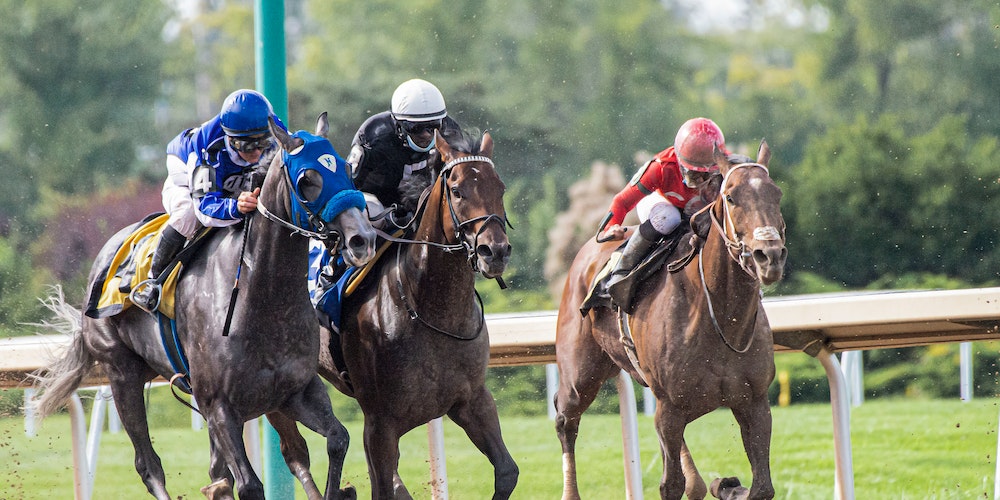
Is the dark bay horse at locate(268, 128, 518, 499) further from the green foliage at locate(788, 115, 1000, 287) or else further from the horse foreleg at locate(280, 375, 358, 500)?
the green foliage at locate(788, 115, 1000, 287)

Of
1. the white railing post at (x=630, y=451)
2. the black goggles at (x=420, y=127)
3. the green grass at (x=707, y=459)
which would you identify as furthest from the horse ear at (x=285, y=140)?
the green grass at (x=707, y=459)

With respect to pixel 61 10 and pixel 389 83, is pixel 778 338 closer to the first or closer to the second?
pixel 389 83

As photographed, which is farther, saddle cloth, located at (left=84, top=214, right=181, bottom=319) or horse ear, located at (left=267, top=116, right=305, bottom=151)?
saddle cloth, located at (left=84, top=214, right=181, bottom=319)

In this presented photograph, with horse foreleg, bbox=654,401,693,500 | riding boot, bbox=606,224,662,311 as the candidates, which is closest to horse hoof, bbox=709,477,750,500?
horse foreleg, bbox=654,401,693,500

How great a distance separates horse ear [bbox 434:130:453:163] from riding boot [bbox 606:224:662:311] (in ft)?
3.72

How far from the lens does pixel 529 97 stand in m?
21.2

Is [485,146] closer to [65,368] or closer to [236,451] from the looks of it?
[236,451]

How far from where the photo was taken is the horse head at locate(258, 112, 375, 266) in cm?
468

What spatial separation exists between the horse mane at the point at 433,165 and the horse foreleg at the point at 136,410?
1435 millimetres

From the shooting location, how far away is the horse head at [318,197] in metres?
4.68

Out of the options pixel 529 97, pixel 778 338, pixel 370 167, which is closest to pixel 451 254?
pixel 370 167

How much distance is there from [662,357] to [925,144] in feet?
37.7

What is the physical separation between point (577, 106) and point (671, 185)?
49.4 feet

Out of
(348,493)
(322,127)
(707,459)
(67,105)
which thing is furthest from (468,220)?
(67,105)
